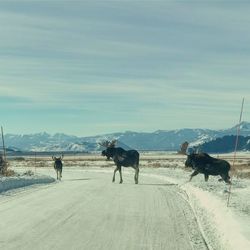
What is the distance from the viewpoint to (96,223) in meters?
16.3

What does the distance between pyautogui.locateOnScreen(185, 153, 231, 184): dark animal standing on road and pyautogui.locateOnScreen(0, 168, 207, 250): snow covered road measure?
9.36 metres

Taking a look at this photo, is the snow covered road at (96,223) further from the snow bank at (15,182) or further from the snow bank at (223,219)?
the snow bank at (15,182)

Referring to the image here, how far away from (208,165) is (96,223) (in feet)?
63.8

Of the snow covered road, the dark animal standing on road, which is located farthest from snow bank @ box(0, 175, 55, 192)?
the dark animal standing on road

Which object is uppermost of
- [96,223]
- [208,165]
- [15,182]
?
[208,165]

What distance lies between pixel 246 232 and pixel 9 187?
797 inches

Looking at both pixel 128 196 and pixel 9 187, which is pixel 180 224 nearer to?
pixel 128 196

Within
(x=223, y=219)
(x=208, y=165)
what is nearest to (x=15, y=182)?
(x=208, y=165)

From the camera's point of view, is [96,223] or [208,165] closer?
[96,223]

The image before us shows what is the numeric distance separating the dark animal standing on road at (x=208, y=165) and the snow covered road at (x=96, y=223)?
9358 mm

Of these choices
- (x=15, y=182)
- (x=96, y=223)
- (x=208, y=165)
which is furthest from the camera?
(x=208, y=165)

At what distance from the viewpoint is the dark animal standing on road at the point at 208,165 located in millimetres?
33594

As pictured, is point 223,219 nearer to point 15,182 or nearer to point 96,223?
point 96,223

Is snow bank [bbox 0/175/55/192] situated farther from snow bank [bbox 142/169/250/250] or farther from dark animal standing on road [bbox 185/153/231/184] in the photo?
snow bank [bbox 142/169/250/250]
